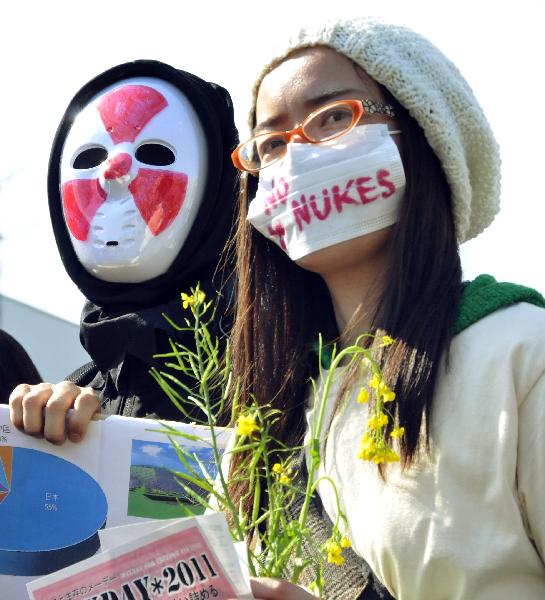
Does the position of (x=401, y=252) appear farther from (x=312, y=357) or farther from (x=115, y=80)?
(x=115, y=80)

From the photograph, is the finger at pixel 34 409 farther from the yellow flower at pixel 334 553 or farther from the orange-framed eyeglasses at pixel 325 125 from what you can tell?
the yellow flower at pixel 334 553

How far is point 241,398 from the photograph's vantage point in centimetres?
217

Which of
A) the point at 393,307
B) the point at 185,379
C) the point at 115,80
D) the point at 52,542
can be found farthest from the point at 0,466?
the point at 115,80

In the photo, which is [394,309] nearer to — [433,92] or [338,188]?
[338,188]

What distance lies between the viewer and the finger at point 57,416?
245 centimetres

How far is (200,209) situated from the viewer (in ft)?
10.4

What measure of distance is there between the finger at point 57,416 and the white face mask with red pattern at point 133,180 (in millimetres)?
690

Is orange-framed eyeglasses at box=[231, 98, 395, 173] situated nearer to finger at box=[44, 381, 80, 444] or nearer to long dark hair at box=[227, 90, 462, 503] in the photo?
long dark hair at box=[227, 90, 462, 503]

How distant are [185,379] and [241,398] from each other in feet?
2.57

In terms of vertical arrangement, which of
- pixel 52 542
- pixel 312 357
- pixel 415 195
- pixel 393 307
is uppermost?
pixel 415 195

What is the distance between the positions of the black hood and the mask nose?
0.73 ft

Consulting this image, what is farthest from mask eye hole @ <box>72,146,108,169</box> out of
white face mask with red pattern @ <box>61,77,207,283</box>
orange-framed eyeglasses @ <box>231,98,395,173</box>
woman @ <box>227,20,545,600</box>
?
orange-framed eyeglasses @ <box>231,98,395,173</box>

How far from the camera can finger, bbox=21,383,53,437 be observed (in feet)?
8.05

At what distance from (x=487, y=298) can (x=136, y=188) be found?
1.41m
